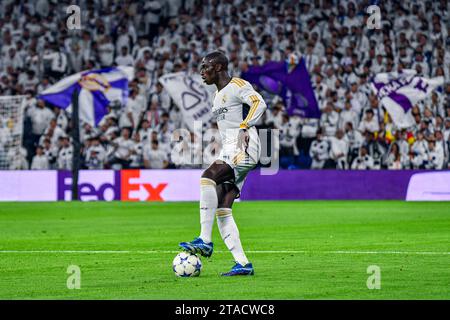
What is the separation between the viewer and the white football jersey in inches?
449

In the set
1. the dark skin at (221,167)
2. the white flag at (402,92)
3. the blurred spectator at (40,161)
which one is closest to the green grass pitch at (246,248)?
the dark skin at (221,167)

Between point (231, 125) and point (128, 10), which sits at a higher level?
point (128, 10)

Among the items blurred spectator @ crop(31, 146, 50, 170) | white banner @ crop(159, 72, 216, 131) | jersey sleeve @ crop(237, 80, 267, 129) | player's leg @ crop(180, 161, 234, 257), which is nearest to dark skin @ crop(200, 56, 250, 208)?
player's leg @ crop(180, 161, 234, 257)

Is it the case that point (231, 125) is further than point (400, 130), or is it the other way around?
point (400, 130)

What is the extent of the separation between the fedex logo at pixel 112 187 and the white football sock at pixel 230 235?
59.5 feet

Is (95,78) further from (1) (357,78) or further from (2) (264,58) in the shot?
(1) (357,78)

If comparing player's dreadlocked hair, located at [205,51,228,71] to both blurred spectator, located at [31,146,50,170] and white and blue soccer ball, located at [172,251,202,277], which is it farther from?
blurred spectator, located at [31,146,50,170]

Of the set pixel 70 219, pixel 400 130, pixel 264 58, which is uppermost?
pixel 264 58

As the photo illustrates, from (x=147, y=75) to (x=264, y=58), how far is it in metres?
3.73

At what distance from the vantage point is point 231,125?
1156 centimetres

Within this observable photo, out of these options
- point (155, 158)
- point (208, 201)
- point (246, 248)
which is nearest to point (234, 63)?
point (155, 158)

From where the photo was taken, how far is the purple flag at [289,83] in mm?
29375
